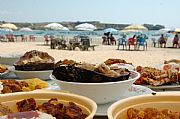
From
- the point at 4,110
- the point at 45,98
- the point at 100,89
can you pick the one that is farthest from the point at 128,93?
the point at 4,110

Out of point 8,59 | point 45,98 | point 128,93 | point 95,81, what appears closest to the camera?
point 45,98

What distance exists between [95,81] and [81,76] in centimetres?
5

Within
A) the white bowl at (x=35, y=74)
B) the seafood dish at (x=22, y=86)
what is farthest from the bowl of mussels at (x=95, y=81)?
the white bowl at (x=35, y=74)

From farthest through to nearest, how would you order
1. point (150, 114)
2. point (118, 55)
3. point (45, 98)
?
point (118, 55) → point (45, 98) → point (150, 114)

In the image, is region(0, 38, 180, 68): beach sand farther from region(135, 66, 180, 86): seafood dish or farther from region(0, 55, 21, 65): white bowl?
region(135, 66, 180, 86): seafood dish

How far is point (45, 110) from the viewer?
2.27 feet

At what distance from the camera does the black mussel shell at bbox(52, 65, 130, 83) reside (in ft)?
2.94

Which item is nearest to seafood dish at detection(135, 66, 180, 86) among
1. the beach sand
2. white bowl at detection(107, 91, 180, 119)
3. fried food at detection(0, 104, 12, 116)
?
white bowl at detection(107, 91, 180, 119)

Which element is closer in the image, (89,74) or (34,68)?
(89,74)

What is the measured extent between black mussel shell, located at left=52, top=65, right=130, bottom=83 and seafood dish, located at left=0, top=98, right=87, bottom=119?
16cm

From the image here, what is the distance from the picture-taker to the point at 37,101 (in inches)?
30.4

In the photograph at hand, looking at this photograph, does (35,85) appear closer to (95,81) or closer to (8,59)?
(95,81)

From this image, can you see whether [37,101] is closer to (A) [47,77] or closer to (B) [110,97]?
(B) [110,97]

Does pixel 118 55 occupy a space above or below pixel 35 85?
below
